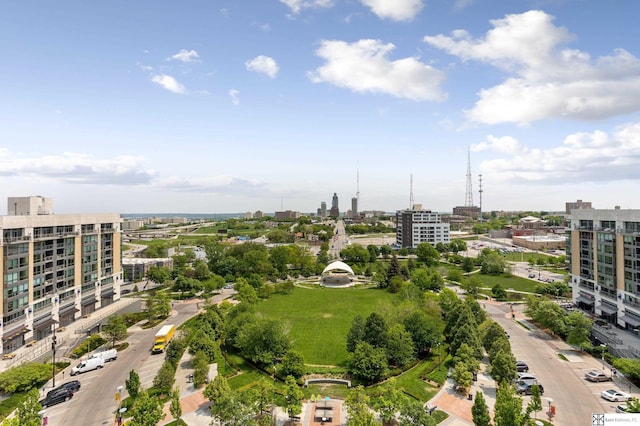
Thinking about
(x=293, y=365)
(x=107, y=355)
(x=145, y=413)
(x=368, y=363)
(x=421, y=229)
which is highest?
(x=421, y=229)

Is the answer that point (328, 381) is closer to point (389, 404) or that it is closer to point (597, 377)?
point (389, 404)

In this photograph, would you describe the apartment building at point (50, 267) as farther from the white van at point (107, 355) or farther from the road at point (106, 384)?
the road at point (106, 384)

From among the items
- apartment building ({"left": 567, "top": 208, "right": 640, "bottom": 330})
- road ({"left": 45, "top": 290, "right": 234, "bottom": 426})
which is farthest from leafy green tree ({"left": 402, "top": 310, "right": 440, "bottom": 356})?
road ({"left": 45, "top": 290, "right": 234, "bottom": 426})

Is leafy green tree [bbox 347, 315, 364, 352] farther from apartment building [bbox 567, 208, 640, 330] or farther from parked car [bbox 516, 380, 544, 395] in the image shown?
apartment building [bbox 567, 208, 640, 330]

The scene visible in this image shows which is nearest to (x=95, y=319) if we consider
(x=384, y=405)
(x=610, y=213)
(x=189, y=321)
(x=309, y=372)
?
(x=189, y=321)

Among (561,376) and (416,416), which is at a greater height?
(416,416)

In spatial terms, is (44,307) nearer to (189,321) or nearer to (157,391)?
(189,321)

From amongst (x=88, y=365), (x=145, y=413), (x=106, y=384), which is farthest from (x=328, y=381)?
(x=88, y=365)
